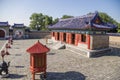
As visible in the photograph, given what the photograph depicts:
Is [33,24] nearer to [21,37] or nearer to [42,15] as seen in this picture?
[42,15]

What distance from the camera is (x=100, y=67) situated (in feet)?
42.0

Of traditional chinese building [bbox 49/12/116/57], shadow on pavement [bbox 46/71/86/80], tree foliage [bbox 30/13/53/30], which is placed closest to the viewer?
shadow on pavement [bbox 46/71/86/80]

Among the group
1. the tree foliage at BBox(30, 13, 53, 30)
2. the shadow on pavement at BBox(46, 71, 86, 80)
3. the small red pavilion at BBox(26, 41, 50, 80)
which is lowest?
the shadow on pavement at BBox(46, 71, 86, 80)

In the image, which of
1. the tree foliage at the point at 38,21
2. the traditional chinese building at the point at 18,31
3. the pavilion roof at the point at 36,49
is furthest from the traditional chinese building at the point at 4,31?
the pavilion roof at the point at 36,49

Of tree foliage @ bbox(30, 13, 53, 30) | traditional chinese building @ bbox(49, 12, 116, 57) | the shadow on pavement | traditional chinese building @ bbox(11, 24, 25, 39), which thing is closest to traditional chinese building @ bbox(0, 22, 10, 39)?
traditional chinese building @ bbox(11, 24, 25, 39)

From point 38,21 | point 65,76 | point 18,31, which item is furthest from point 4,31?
point 65,76

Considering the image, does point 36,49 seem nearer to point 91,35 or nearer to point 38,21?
point 91,35

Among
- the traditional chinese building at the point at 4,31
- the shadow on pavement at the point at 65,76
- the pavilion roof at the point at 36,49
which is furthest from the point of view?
the traditional chinese building at the point at 4,31

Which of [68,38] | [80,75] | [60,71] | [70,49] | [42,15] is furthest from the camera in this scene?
[42,15]

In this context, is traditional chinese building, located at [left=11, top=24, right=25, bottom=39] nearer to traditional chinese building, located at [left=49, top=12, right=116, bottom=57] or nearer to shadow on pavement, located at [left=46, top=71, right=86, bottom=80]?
traditional chinese building, located at [left=49, top=12, right=116, bottom=57]

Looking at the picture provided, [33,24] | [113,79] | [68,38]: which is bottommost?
[113,79]

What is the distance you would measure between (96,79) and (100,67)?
2.97 m

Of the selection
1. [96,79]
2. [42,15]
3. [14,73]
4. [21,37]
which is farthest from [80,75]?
[42,15]

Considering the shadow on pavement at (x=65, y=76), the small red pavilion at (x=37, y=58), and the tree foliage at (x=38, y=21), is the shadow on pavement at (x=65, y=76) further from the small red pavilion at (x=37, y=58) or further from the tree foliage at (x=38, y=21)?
the tree foliage at (x=38, y=21)
